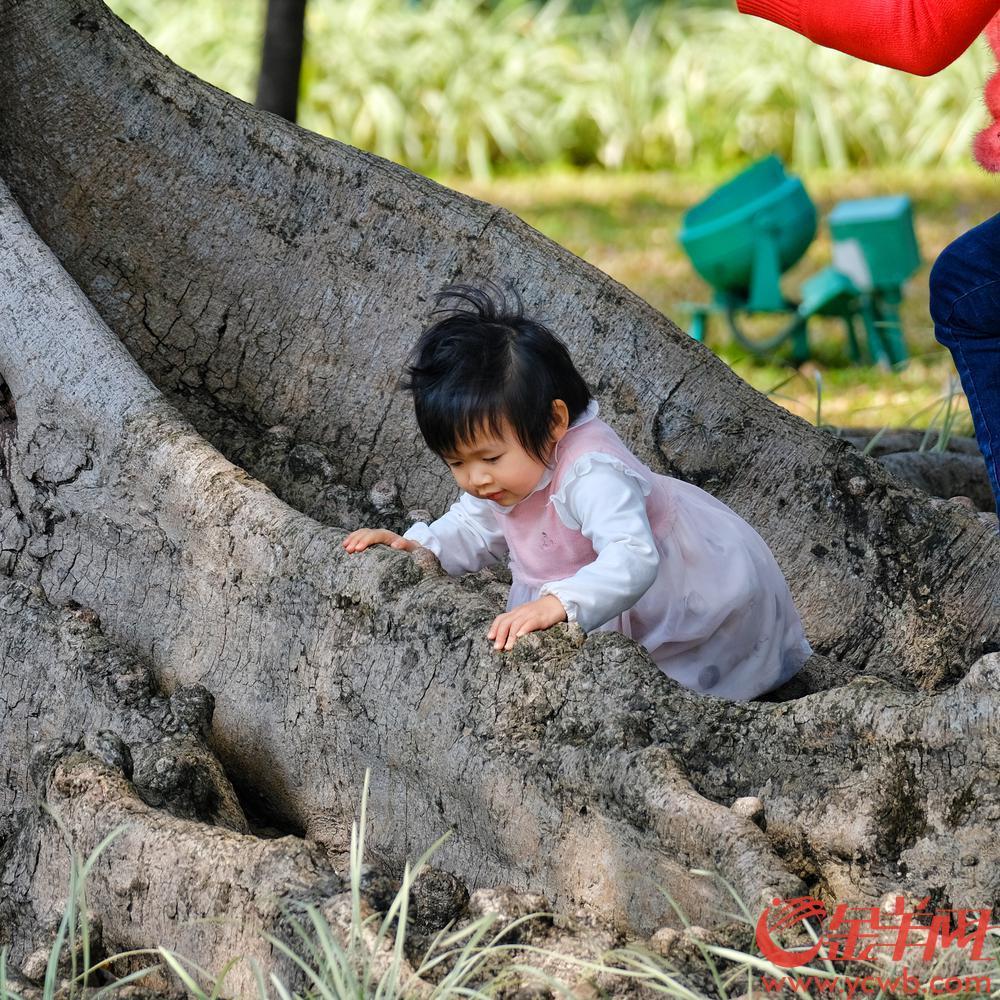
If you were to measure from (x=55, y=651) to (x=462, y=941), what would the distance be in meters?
1.01

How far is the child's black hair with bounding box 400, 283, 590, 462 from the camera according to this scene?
8.20 ft

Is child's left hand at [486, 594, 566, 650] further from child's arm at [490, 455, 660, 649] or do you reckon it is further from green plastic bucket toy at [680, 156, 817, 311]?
green plastic bucket toy at [680, 156, 817, 311]

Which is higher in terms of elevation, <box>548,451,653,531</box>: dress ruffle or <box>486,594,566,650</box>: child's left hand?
<box>548,451,653,531</box>: dress ruffle

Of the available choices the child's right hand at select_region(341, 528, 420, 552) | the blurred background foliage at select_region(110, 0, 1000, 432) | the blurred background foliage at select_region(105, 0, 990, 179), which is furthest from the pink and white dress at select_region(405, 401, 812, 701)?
the blurred background foliage at select_region(105, 0, 990, 179)

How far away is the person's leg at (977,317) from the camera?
2797 millimetres

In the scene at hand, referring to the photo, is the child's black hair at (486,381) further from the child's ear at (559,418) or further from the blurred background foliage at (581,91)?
the blurred background foliage at (581,91)

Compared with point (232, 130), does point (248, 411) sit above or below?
below

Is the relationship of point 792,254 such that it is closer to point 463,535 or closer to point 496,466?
point 463,535

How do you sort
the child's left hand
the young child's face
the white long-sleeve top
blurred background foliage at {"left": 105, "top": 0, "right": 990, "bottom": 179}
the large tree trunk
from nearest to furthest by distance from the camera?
the large tree trunk → the child's left hand → the white long-sleeve top → the young child's face → blurred background foliage at {"left": 105, "top": 0, "right": 990, "bottom": 179}

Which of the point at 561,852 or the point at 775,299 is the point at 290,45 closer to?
the point at 775,299

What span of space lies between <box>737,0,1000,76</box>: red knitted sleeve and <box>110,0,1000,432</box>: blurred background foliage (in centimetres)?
790

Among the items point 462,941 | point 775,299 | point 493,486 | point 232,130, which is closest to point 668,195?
point 775,299

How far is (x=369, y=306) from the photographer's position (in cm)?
331

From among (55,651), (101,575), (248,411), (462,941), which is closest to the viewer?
(462,941)
